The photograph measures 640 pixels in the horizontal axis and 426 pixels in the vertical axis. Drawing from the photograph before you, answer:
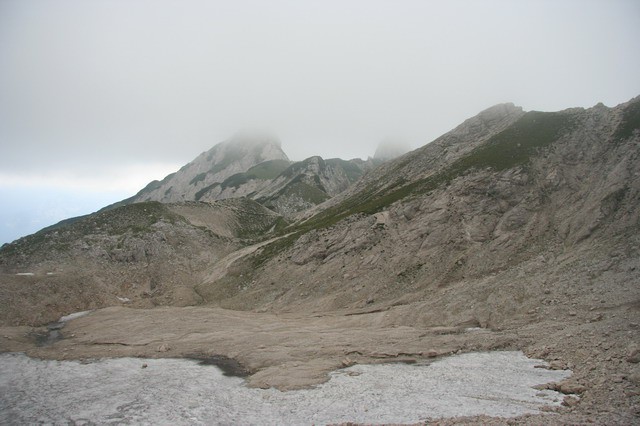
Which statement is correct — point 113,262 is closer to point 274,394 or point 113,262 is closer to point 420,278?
point 420,278

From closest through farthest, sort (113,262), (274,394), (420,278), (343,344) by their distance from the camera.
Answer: (274,394) < (343,344) < (420,278) < (113,262)

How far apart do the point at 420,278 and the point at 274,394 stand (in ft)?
111

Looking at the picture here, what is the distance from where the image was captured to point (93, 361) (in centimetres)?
3738

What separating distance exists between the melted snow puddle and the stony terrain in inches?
88.3

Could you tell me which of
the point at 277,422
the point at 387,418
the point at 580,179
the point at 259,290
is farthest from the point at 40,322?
the point at 580,179

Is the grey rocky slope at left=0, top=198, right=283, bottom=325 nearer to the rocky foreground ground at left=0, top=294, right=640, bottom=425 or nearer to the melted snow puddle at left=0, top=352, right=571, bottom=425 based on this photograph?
the rocky foreground ground at left=0, top=294, right=640, bottom=425

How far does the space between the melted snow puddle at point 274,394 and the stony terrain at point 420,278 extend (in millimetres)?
2243

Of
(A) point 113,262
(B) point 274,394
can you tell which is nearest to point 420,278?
(B) point 274,394

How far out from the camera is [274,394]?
91.0ft

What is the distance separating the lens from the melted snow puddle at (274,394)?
2331cm

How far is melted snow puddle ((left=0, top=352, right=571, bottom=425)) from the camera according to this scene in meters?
23.3

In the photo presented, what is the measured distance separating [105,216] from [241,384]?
3059 inches

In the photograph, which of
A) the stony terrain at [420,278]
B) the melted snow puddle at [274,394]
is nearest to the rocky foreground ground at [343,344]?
the stony terrain at [420,278]

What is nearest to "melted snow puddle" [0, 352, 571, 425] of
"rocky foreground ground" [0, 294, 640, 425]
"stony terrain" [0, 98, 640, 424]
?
"rocky foreground ground" [0, 294, 640, 425]
